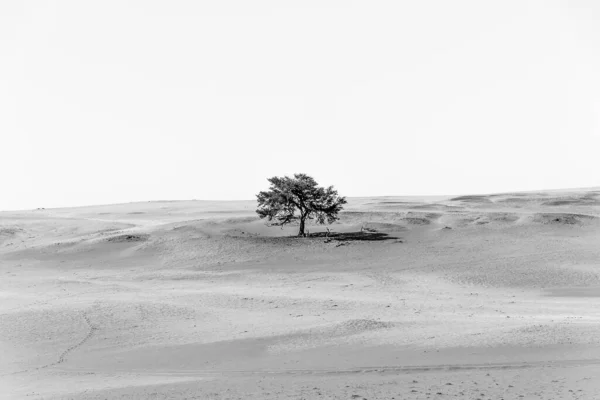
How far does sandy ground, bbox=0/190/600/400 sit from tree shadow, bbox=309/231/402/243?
145 millimetres

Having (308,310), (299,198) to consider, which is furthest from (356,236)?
(308,310)

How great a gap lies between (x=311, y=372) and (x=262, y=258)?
56.4ft

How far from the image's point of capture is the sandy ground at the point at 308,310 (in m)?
12.0

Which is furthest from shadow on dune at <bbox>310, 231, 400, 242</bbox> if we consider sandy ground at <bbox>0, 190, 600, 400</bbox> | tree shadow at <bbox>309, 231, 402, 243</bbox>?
sandy ground at <bbox>0, 190, 600, 400</bbox>

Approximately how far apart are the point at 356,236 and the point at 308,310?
15030 mm

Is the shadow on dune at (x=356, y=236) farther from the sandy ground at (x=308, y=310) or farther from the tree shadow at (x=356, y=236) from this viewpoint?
the sandy ground at (x=308, y=310)

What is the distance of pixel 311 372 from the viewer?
12.5 metres

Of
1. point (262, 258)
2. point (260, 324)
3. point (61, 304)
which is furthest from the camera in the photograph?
point (262, 258)

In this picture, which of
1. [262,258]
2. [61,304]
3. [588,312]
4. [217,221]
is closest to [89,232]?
[217,221]

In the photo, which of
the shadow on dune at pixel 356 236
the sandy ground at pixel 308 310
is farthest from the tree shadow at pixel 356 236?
the sandy ground at pixel 308 310

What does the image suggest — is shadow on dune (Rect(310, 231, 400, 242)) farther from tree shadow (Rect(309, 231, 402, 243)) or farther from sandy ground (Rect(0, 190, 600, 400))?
sandy ground (Rect(0, 190, 600, 400))

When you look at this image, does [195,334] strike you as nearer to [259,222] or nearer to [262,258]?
[262,258]

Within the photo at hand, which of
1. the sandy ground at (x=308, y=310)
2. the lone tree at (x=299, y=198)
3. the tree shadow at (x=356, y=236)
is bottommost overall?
the sandy ground at (x=308, y=310)

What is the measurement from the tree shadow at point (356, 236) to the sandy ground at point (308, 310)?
0.48ft
